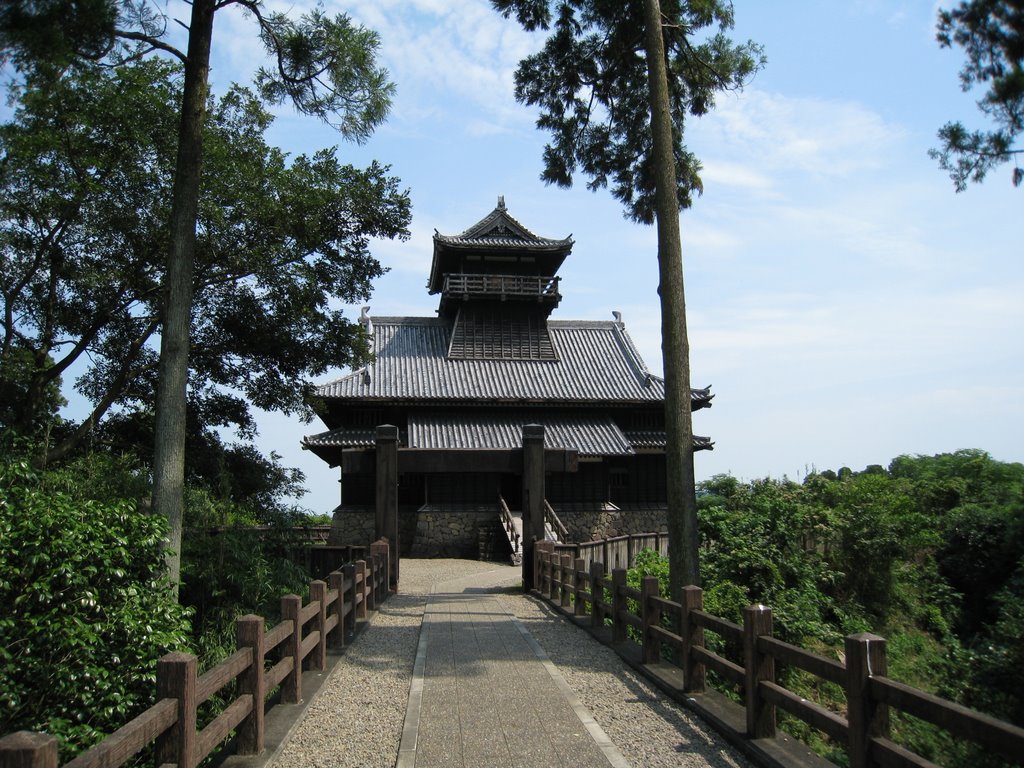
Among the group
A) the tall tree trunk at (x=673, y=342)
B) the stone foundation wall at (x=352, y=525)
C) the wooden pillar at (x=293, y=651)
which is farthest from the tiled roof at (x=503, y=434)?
the wooden pillar at (x=293, y=651)

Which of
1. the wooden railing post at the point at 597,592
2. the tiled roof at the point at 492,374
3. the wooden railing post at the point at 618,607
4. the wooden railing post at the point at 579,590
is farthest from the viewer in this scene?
the tiled roof at the point at 492,374

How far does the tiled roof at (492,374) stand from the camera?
91.9 ft

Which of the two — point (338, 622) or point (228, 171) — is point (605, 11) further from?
point (338, 622)

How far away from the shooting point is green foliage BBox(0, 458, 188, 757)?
6.43 metres

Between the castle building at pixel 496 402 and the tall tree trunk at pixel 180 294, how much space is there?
51.3 ft

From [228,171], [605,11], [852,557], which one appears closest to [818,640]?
[852,557]

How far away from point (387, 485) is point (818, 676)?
36.2ft

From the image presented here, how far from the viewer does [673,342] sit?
10172 mm

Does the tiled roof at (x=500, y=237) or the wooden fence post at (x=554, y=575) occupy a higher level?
the tiled roof at (x=500, y=237)

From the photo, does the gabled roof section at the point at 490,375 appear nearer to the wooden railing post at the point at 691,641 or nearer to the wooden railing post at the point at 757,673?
the wooden railing post at the point at 691,641

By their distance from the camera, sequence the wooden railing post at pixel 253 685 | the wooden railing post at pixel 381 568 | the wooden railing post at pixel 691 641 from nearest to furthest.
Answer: the wooden railing post at pixel 253 685, the wooden railing post at pixel 691 641, the wooden railing post at pixel 381 568

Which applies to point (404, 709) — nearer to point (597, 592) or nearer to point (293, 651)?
point (293, 651)

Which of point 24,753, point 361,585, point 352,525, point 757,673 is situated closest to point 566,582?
point 361,585

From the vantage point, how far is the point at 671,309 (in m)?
10.2
